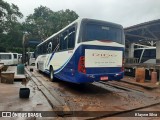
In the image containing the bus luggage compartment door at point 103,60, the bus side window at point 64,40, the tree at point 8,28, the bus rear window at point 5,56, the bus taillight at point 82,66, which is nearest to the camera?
the bus taillight at point 82,66

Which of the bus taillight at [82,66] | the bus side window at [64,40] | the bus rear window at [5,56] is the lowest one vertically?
the bus taillight at [82,66]

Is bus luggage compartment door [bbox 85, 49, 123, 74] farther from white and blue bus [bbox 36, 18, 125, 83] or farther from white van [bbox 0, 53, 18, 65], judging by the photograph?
white van [bbox 0, 53, 18, 65]

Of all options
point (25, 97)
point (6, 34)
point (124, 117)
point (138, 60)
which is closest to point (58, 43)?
point (25, 97)

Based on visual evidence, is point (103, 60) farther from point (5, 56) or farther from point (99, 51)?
point (5, 56)

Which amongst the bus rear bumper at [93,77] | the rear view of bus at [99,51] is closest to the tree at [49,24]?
the rear view of bus at [99,51]

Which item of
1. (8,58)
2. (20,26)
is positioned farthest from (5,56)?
(20,26)

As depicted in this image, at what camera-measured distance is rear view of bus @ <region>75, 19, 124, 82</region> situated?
8039 millimetres

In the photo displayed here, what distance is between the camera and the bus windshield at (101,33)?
8203 mm

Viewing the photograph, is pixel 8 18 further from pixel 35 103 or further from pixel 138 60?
pixel 35 103

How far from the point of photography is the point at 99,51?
838 cm

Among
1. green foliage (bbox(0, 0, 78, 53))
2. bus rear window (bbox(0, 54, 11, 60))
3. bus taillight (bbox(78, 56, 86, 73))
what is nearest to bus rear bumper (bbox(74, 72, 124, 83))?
bus taillight (bbox(78, 56, 86, 73))

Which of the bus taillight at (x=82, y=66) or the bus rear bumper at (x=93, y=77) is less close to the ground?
the bus taillight at (x=82, y=66)

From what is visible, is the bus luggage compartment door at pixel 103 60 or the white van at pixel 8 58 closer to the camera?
the bus luggage compartment door at pixel 103 60

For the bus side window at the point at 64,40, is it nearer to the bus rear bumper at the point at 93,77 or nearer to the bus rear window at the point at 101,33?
the bus rear window at the point at 101,33
